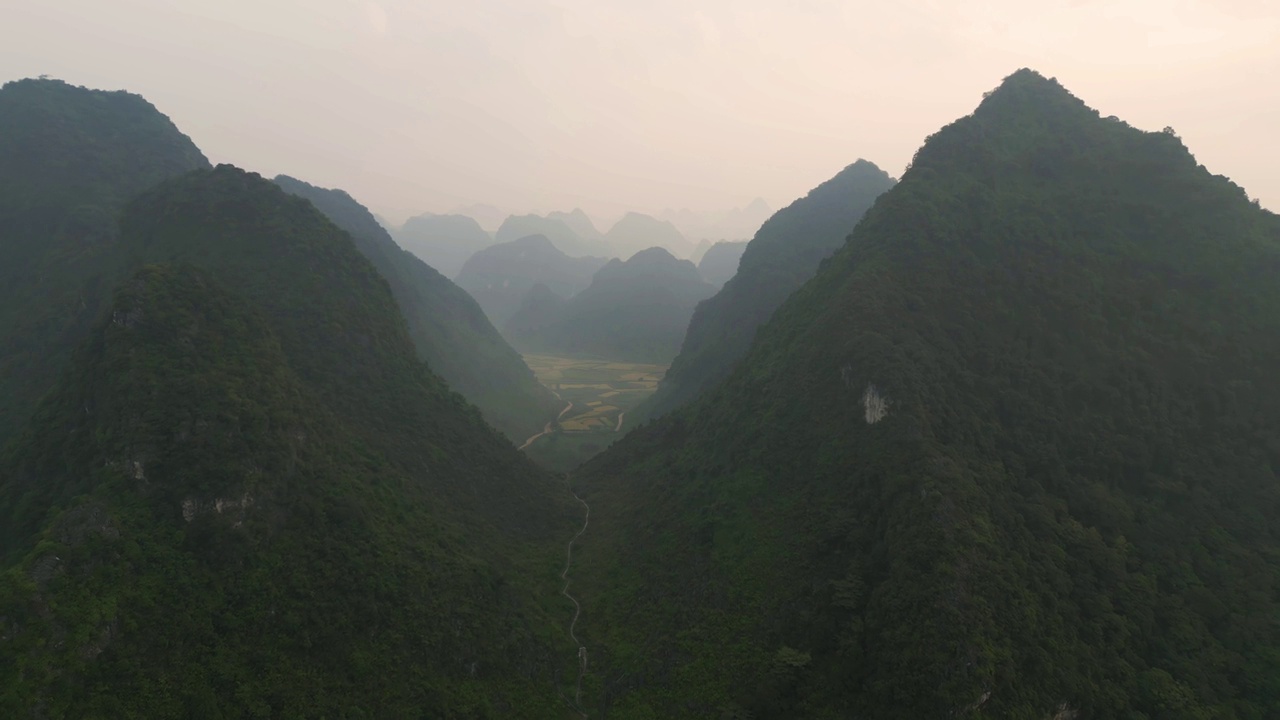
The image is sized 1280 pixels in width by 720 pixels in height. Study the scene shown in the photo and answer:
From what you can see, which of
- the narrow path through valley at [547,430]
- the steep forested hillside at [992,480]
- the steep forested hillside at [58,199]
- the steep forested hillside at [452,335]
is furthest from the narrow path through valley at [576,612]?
the steep forested hillside at [58,199]

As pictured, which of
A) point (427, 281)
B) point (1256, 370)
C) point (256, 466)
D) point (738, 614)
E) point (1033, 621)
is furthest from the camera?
point (427, 281)

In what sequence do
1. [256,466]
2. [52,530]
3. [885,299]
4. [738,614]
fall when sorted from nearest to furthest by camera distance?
[52,530] < [256,466] < [738,614] < [885,299]

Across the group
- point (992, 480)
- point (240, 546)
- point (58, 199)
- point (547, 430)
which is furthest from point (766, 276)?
point (58, 199)

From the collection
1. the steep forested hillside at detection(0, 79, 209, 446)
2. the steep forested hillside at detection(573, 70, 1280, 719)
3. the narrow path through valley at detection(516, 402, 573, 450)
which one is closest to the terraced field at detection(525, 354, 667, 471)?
the narrow path through valley at detection(516, 402, 573, 450)

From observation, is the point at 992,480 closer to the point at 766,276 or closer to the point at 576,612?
the point at 576,612

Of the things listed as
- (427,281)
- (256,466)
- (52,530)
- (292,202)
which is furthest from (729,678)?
(427,281)

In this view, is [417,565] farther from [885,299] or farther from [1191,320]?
[1191,320]

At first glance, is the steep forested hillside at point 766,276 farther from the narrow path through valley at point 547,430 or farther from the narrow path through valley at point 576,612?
the narrow path through valley at point 576,612
